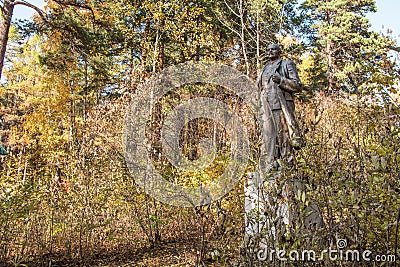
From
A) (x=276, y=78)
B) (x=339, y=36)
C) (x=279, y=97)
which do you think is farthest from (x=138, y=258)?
(x=339, y=36)

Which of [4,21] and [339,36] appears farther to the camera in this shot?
[339,36]

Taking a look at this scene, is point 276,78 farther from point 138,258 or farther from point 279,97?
point 138,258

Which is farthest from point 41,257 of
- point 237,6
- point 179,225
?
point 237,6

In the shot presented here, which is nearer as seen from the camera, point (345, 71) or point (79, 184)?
point (79, 184)

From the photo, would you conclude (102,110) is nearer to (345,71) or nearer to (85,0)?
(85,0)

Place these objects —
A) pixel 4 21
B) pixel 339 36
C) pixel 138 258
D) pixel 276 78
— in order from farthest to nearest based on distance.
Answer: pixel 339 36 → pixel 4 21 → pixel 138 258 → pixel 276 78

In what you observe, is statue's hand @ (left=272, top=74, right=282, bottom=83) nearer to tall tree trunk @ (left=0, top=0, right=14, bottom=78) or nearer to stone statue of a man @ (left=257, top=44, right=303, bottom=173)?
stone statue of a man @ (left=257, top=44, right=303, bottom=173)

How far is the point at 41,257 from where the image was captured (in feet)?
16.6

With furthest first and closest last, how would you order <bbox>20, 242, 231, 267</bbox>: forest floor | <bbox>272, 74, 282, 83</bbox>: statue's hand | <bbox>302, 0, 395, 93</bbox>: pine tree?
1. <bbox>302, 0, 395, 93</bbox>: pine tree
2. <bbox>20, 242, 231, 267</bbox>: forest floor
3. <bbox>272, 74, 282, 83</bbox>: statue's hand

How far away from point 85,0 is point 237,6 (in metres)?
5.56

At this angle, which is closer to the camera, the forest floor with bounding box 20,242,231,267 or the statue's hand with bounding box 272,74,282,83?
the statue's hand with bounding box 272,74,282,83

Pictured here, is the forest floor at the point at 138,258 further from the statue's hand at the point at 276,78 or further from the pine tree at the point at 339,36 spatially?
the pine tree at the point at 339,36

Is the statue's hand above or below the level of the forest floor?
above

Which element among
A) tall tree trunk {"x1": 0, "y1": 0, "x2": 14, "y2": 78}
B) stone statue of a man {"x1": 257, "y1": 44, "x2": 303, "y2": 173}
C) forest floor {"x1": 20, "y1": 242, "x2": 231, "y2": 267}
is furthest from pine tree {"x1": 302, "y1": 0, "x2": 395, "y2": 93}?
tall tree trunk {"x1": 0, "y1": 0, "x2": 14, "y2": 78}
